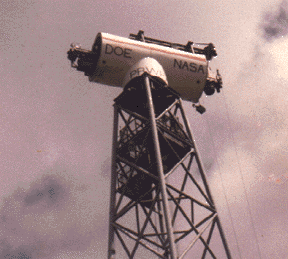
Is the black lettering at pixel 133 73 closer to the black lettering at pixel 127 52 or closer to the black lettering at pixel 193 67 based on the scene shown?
the black lettering at pixel 127 52

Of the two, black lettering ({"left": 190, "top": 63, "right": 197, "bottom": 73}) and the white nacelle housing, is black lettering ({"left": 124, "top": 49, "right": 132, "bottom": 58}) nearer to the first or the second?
the white nacelle housing

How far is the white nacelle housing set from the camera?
2084 cm

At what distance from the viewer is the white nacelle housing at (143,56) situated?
→ 68.4 feet

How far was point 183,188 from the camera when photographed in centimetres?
1697

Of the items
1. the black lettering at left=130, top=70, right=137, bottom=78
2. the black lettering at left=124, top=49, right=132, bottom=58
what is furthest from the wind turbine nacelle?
the black lettering at left=130, top=70, right=137, bottom=78

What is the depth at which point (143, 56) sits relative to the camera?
21000mm

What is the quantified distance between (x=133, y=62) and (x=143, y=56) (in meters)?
0.68

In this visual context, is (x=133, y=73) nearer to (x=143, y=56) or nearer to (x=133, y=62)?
(x=133, y=62)

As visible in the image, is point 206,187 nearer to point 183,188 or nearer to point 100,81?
point 183,188

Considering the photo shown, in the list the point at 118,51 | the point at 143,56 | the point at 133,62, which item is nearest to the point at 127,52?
the point at 118,51

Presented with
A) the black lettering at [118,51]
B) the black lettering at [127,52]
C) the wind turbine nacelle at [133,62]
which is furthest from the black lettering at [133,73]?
the black lettering at [118,51]

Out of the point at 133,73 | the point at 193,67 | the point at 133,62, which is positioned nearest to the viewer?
the point at 133,73

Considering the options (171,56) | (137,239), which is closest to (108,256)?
(137,239)

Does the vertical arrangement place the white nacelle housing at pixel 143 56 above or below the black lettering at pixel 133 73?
above
